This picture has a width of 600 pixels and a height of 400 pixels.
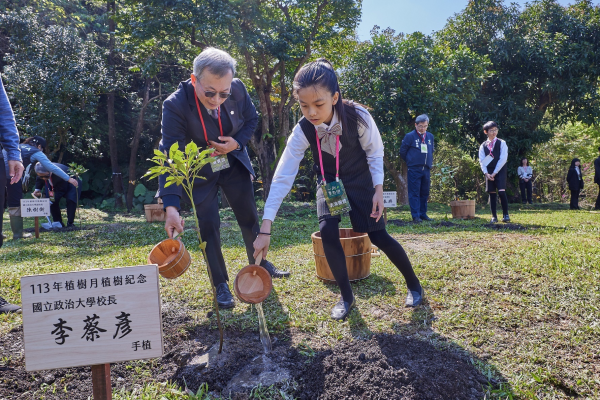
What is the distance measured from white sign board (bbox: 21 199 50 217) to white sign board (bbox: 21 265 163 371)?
6271mm

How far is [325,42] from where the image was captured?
36.7ft

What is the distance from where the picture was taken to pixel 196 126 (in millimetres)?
2941

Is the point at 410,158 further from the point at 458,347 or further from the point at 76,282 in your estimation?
the point at 76,282

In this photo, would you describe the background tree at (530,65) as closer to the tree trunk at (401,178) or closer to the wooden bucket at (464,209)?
the tree trunk at (401,178)

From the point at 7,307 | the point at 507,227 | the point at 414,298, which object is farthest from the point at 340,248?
the point at 507,227

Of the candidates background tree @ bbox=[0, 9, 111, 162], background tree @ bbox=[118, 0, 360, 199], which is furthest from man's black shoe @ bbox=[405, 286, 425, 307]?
background tree @ bbox=[0, 9, 111, 162]

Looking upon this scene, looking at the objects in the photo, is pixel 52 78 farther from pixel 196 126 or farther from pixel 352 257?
pixel 352 257

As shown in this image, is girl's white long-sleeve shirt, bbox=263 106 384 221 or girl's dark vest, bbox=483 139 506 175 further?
girl's dark vest, bbox=483 139 506 175

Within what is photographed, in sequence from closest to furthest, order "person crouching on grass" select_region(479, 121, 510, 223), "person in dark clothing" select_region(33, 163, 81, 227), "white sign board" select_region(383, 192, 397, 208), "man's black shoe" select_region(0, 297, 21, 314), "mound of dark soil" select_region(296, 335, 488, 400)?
"mound of dark soil" select_region(296, 335, 488, 400) → "man's black shoe" select_region(0, 297, 21, 314) → "white sign board" select_region(383, 192, 397, 208) → "person crouching on grass" select_region(479, 121, 510, 223) → "person in dark clothing" select_region(33, 163, 81, 227)

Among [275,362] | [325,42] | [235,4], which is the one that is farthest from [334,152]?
[325,42]

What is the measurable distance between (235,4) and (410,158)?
19.7 ft

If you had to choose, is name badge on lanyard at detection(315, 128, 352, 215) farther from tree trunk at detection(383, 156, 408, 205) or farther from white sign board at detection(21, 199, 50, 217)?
tree trunk at detection(383, 156, 408, 205)

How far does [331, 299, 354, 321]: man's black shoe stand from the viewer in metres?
2.86

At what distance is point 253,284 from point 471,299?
75.2 inches
